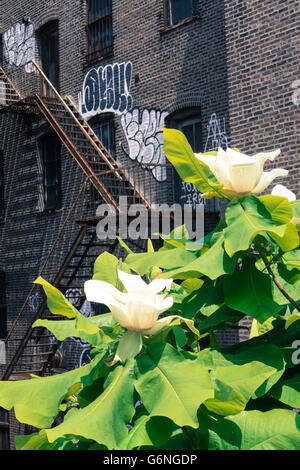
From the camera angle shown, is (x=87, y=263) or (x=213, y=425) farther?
(x=87, y=263)

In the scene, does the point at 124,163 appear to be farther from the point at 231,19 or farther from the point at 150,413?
the point at 150,413

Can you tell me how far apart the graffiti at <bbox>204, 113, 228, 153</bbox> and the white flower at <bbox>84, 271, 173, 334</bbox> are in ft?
31.9

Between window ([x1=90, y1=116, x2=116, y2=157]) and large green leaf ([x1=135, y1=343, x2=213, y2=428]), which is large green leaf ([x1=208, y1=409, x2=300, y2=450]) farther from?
window ([x1=90, y1=116, x2=116, y2=157])

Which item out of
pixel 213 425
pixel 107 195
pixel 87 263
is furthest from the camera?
pixel 87 263

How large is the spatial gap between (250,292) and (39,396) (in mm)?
514

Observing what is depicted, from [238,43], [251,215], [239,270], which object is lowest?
[239,270]

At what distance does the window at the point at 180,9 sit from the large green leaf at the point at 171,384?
37.3 feet

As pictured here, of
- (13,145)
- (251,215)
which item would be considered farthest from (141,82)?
(251,215)

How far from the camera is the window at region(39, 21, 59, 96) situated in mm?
15680

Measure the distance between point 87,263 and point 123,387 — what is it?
12.6 m

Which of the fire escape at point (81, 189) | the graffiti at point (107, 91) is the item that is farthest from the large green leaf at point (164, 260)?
the graffiti at point (107, 91)

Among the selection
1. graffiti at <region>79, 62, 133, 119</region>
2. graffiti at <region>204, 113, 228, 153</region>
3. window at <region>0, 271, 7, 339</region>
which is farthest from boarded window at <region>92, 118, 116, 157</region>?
window at <region>0, 271, 7, 339</region>

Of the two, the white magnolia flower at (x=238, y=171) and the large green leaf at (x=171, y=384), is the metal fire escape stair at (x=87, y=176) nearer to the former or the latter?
the white magnolia flower at (x=238, y=171)

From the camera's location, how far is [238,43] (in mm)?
9430
